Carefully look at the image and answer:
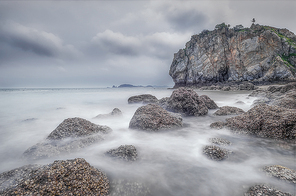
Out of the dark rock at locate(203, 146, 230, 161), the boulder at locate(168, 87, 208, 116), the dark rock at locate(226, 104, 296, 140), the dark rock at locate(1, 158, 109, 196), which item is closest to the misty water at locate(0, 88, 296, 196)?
the dark rock at locate(203, 146, 230, 161)

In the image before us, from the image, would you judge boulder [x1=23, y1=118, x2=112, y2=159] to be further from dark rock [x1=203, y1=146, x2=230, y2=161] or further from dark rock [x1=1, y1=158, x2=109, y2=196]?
dark rock [x1=203, y1=146, x2=230, y2=161]

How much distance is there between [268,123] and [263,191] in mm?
2998

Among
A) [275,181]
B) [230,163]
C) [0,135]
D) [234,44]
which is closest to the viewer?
[275,181]

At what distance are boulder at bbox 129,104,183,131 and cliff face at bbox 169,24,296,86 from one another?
46.9 meters

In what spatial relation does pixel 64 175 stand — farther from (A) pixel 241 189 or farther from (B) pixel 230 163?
(B) pixel 230 163

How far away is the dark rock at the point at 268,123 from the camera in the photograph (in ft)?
12.7

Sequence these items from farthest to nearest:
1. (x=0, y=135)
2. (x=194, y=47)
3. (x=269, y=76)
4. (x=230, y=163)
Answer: (x=194, y=47), (x=269, y=76), (x=0, y=135), (x=230, y=163)

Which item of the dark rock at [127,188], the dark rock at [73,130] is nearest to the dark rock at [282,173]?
the dark rock at [127,188]

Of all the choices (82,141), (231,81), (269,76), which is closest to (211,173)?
(82,141)

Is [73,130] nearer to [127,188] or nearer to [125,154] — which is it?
[125,154]

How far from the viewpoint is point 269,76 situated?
3847cm

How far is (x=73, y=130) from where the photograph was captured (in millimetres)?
4250

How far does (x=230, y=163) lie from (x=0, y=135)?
7.91m

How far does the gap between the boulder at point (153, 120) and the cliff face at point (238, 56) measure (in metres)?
46.9
